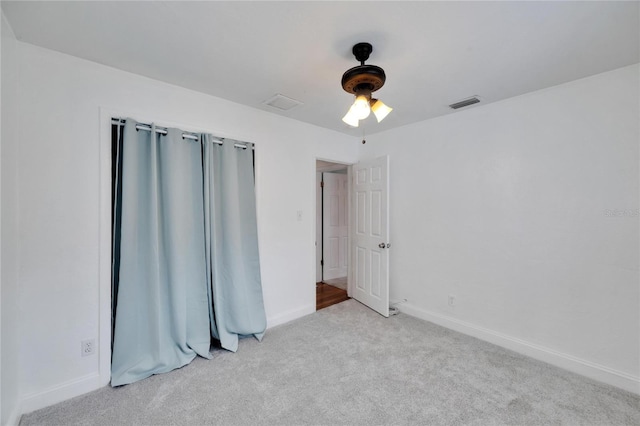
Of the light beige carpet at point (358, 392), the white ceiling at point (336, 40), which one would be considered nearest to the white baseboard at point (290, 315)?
the light beige carpet at point (358, 392)

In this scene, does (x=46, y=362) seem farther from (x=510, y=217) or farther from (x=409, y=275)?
(x=510, y=217)

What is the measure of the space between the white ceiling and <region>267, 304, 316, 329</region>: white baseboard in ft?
7.81

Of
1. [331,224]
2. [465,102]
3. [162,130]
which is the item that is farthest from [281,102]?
[331,224]

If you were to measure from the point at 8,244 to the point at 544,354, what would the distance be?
398cm

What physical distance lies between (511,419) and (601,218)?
165 cm

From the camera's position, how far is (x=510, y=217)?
2.59 meters

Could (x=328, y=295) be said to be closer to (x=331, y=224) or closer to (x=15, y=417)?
(x=331, y=224)

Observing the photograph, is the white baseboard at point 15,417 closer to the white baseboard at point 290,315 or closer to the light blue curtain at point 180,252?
the light blue curtain at point 180,252

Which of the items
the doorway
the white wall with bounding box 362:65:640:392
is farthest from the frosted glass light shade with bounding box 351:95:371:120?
the doorway

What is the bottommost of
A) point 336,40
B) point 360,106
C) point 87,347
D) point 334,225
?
point 87,347

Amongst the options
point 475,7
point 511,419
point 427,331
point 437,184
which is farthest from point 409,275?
point 475,7

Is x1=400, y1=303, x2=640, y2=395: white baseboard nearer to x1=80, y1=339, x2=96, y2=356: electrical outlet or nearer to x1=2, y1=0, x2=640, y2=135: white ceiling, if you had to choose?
x1=2, y1=0, x2=640, y2=135: white ceiling

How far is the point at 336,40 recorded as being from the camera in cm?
169

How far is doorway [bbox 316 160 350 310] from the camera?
195 inches
